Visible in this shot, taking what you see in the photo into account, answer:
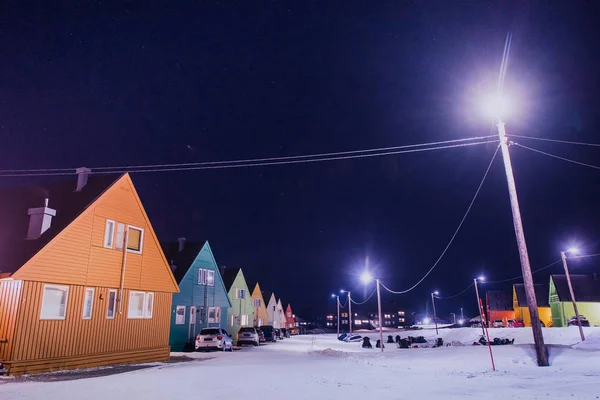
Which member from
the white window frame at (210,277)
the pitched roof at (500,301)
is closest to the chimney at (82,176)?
the white window frame at (210,277)

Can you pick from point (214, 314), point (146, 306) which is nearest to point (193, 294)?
point (214, 314)

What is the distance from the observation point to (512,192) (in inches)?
672

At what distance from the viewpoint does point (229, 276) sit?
52.6 meters

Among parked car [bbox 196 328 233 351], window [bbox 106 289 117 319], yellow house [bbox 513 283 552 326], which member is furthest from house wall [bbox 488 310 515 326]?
window [bbox 106 289 117 319]

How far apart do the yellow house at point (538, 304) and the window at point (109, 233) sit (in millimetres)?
71780

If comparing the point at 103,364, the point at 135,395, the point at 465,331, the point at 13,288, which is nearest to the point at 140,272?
the point at 103,364

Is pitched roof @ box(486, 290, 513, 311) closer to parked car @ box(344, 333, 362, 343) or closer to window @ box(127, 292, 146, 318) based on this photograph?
parked car @ box(344, 333, 362, 343)

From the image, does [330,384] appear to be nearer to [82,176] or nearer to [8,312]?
[8,312]

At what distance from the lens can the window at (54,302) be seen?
16031 mm

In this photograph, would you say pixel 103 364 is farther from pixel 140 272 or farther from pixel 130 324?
pixel 140 272

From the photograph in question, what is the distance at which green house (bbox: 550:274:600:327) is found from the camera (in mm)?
61781

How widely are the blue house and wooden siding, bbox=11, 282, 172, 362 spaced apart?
1145 centimetres

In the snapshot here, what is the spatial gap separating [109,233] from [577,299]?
219 feet

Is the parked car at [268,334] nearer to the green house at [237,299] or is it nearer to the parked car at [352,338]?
the green house at [237,299]
